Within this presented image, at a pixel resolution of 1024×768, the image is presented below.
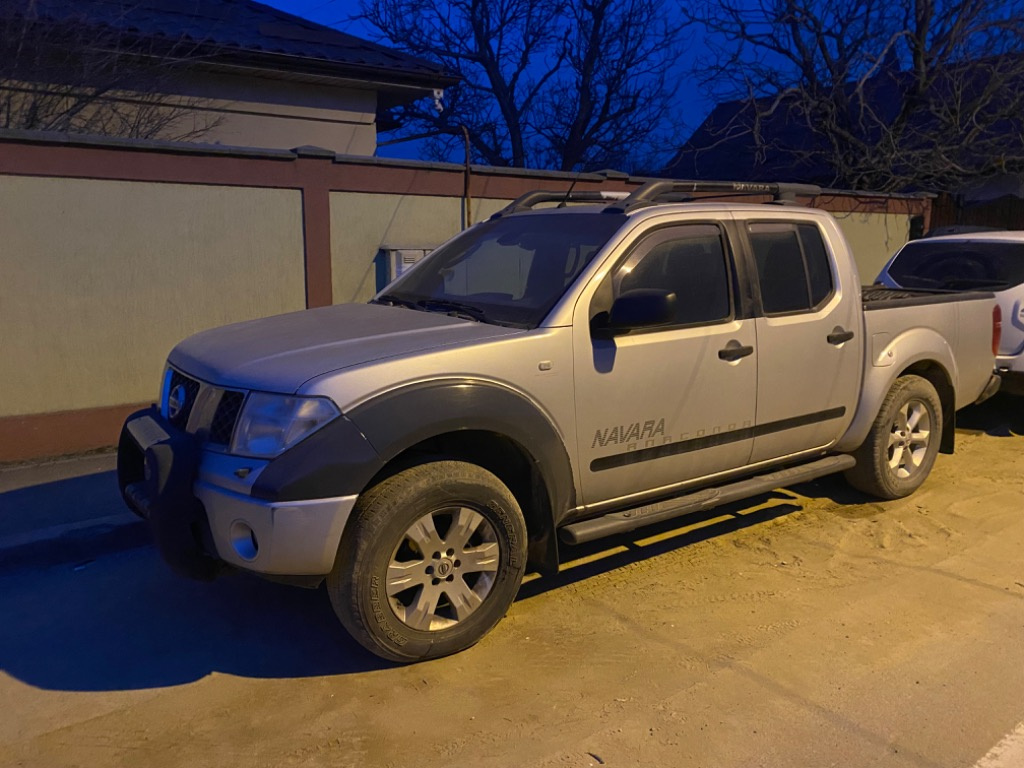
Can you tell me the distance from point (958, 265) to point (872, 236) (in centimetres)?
573

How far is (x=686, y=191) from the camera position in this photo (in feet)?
17.2

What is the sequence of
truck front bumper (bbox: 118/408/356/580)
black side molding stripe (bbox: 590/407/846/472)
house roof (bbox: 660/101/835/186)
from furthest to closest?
1. house roof (bbox: 660/101/835/186)
2. black side molding stripe (bbox: 590/407/846/472)
3. truck front bumper (bbox: 118/408/356/580)

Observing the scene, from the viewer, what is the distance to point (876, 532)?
5.36m

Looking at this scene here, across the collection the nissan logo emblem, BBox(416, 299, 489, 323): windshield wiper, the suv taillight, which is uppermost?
BBox(416, 299, 489, 323): windshield wiper

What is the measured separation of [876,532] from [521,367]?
2.78 meters

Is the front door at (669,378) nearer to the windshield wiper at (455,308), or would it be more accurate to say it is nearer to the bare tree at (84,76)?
the windshield wiper at (455,308)

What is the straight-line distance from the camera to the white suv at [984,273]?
754 centimetres

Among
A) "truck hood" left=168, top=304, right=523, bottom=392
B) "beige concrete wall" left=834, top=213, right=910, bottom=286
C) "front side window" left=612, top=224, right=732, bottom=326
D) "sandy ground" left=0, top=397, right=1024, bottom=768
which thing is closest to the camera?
"sandy ground" left=0, top=397, right=1024, bottom=768

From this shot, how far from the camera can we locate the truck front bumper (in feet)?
11.1

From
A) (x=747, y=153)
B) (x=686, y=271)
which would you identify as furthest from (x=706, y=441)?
(x=747, y=153)

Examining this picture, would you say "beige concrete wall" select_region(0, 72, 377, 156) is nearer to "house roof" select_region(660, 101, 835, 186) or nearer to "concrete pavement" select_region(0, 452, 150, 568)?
"concrete pavement" select_region(0, 452, 150, 568)

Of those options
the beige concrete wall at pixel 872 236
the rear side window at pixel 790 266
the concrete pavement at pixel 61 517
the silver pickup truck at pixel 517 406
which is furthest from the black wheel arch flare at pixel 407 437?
the beige concrete wall at pixel 872 236

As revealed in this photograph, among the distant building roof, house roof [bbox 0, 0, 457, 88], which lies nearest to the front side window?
house roof [bbox 0, 0, 457, 88]

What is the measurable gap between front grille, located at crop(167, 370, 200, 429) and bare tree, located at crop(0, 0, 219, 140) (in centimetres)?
507
